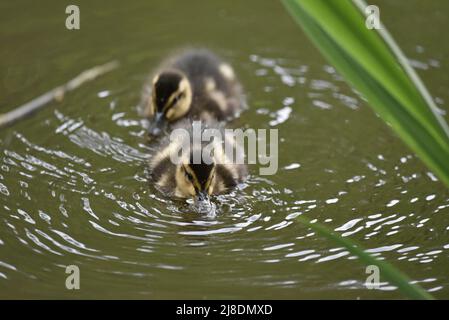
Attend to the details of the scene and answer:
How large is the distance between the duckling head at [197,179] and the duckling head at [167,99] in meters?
0.74

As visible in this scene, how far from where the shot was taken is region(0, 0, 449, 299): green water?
304 centimetres

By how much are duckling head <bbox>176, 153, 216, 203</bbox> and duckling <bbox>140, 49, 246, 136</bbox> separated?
2.42 feet

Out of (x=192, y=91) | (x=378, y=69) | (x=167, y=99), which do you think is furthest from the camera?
(x=192, y=91)

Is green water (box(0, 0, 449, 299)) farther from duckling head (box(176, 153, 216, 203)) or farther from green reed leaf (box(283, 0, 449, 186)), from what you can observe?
green reed leaf (box(283, 0, 449, 186))

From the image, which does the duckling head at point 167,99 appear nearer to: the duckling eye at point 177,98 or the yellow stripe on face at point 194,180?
the duckling eye at point 177,98

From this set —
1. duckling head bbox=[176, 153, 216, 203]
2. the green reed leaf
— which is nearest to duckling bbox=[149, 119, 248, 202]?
duckling head bbox=[176, 153, 216, 203]

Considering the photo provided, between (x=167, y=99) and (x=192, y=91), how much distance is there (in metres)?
0.36

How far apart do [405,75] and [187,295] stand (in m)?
1.48

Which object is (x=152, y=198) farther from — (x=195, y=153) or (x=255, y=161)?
(x=255, y=161)

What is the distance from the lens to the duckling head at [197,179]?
3.70 m

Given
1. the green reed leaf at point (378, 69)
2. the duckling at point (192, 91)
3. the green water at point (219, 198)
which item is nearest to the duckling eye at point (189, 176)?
the green water at point (219, 198)

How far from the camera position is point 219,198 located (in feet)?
12.5

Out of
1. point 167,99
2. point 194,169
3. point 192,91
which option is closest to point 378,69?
point 194,169

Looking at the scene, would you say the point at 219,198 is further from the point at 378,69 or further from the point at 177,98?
the point at 378,69
